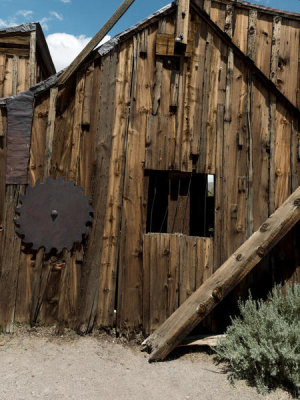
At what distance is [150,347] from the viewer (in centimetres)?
421

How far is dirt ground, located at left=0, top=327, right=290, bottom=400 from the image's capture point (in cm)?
340

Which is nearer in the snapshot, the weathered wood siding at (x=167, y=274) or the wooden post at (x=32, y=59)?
the weathered wood siding at (x=167, y=274)

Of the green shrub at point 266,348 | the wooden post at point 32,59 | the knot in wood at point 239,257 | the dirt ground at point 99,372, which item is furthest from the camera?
the wooden post at point 32,59

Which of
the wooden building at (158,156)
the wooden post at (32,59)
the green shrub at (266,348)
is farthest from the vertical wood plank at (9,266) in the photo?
the wooden post at (32,59)

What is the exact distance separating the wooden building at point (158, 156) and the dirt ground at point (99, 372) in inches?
10.3

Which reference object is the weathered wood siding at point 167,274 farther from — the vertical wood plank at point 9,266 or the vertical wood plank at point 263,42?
the vertical wood plank at point 263,42

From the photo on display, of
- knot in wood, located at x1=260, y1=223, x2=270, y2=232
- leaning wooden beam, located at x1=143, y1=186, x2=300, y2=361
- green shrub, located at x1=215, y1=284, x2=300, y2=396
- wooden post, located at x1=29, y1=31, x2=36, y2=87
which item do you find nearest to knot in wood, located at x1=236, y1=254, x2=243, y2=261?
leaning wooden beam, located at x1=143, y1=186, x2=300, y2=361

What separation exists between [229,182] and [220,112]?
3.47ft

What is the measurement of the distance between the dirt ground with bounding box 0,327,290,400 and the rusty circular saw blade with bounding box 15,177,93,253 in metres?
1.25

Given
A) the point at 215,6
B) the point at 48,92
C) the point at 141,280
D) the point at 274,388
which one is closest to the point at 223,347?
the point at 274,388

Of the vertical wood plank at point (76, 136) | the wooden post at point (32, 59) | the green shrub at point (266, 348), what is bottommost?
the green shrub at point (266, 348)

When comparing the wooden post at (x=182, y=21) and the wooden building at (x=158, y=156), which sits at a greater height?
the wooden post at (x=182, y=21)

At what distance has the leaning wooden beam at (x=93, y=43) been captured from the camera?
14.4ft

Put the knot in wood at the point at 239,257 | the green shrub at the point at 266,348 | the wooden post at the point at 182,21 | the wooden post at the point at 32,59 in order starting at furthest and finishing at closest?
the wooden post at the point at 32,59 < the wooden post at the point at 182,21 < the knot in wood at the point at 239,257 < the green shrub at the point at 266,348
